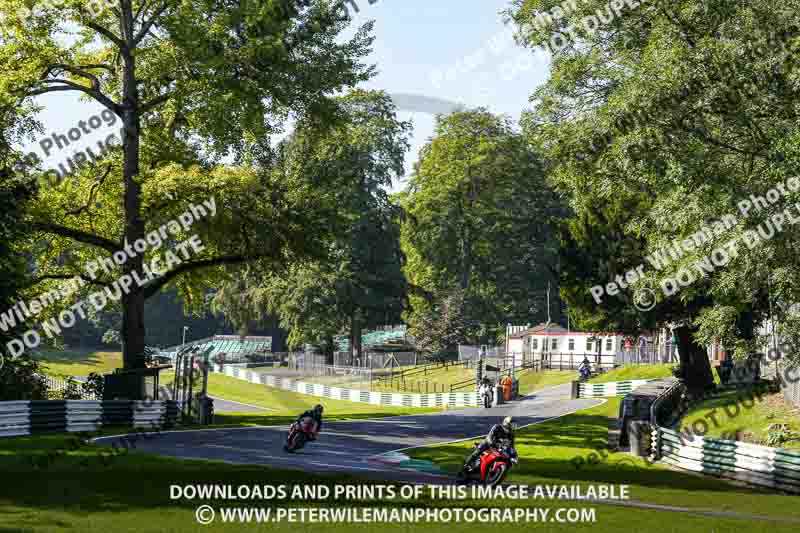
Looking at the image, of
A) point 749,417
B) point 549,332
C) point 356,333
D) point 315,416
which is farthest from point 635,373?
point 315,416

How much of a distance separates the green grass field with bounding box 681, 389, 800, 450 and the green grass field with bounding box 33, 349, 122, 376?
65898 mm

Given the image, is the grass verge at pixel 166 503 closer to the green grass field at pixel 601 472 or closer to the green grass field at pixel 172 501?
the green grass field at pixel 172 501

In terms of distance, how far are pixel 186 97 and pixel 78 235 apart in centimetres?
611

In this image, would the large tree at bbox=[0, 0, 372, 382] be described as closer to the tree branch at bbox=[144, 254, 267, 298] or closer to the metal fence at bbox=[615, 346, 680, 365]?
the tree branch at bbox=[144, 254, 267, 298]

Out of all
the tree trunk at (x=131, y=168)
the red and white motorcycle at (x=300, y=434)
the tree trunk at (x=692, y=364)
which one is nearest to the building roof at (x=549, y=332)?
the tree trunk at (x=692, y=364)

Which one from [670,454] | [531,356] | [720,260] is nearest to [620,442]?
[670,454]

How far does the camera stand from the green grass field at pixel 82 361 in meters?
93.9

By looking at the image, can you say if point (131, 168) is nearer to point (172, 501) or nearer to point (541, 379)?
point (172, 501)

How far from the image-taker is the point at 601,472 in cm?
2505

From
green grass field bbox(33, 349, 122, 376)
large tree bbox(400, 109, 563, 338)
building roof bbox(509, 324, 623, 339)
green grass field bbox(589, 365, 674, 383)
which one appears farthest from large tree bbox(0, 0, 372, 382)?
green grass field bbox(33, 349, 122, 376)

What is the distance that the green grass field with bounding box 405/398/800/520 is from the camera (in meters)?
19.3

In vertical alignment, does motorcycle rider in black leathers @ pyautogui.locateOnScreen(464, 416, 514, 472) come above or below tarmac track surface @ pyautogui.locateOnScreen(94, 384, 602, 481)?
above

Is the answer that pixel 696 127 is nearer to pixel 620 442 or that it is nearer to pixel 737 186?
pixel 737 186

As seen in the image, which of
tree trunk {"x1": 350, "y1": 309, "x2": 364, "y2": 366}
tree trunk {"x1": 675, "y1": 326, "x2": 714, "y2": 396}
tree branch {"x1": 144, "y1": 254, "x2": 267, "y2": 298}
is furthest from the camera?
tree trunk {"x1": 350, "y1": 309, "x2": 364, "y2": 366}
